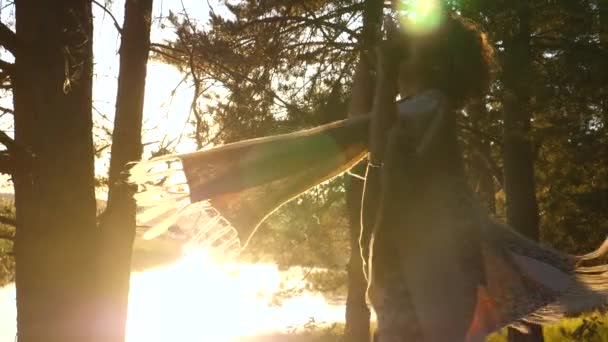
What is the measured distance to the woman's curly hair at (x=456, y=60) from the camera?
2.11 metres

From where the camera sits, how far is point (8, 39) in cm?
326

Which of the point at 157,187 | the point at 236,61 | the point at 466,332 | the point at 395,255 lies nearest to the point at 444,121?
the point at 395,255

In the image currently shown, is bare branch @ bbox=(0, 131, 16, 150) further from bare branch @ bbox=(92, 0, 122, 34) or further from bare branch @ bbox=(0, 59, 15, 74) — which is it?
bare branch @ bbox=(92, 0, 122, 34)

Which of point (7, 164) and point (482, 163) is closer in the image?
point (7, 164)

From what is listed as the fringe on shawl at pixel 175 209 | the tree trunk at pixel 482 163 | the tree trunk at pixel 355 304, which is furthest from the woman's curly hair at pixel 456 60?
the tree trunk at pixel 482 163

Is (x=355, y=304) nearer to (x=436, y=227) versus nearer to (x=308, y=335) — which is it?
(x=436, y=227)

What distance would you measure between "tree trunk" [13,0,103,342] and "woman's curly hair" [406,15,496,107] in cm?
199

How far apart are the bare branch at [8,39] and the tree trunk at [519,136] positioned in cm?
683

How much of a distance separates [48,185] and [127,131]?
1.60m

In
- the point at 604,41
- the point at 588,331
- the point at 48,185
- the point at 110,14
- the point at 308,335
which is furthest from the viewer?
the point at 308,335

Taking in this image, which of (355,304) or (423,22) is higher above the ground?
(423,22)

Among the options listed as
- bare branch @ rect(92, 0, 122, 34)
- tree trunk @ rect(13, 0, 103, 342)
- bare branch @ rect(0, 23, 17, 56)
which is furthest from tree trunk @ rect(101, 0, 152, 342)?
bare branch @ rect(0, 23, 17, 56)

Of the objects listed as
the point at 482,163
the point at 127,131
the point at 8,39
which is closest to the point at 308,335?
the point at 482,163

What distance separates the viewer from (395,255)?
202 cm
